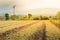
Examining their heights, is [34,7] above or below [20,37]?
above

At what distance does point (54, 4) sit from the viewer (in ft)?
9.57

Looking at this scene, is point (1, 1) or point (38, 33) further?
point (1, 1)

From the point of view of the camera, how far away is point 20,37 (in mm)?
2697

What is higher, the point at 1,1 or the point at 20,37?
the point at 1,1

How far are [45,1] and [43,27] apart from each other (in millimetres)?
501

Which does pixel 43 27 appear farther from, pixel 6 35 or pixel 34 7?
pixel 6 35

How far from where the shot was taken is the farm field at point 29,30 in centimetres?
266

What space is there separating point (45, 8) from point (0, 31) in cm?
92

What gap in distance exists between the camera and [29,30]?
280 cm

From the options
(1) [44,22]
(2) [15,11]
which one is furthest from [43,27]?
(2) [15,11]

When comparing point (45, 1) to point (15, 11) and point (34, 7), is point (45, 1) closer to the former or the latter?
point (34, 7)

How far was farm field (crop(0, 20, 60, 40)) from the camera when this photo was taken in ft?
8.73

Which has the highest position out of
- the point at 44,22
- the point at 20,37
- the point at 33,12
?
the point at 33,12

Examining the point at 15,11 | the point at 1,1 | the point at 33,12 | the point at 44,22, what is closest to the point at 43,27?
the point at 44,22
